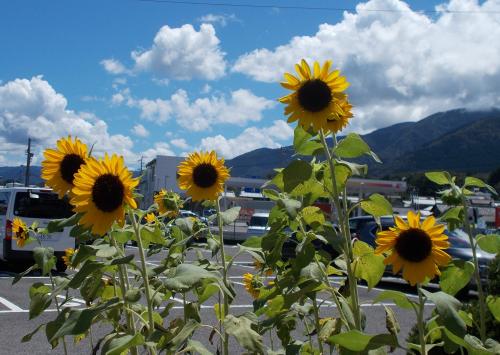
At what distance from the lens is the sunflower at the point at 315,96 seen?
5.82 ft

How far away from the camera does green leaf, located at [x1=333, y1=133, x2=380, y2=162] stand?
1754 millimetres

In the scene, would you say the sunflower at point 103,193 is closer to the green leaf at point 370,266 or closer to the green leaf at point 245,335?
the green leaf at point 245,335

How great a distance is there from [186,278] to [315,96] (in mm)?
643

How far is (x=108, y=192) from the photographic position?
1.66m

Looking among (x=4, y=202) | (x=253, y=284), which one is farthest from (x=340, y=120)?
(x=4, y=202)

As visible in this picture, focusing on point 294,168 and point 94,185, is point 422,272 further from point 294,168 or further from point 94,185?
point 94,185

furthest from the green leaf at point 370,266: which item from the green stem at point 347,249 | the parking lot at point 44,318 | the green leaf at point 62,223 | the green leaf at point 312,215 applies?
the parking lot at point 44,318

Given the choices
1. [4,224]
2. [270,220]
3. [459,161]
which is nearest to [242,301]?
[4,224]

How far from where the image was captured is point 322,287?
1728 mm

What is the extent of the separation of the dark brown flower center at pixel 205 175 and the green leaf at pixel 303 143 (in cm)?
55

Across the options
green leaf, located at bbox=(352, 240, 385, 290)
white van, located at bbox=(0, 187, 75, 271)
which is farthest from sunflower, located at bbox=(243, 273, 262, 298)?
white van, located at bbox=(0, 187, 75, 271)

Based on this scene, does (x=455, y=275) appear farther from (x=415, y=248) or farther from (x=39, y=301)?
(x=39, y=301)

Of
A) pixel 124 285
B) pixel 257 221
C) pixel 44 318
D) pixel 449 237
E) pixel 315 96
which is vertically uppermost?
pixel 315 96

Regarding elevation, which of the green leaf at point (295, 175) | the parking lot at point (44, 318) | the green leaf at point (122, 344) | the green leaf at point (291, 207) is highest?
the green leaf at point (295, 175)
